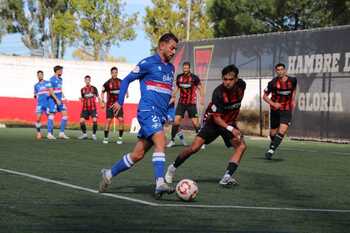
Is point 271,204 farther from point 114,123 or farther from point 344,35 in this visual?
point 114,123

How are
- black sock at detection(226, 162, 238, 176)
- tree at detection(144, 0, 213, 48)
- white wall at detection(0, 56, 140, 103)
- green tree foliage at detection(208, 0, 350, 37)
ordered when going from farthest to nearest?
tree at detection(144, 0, 213, 48) → green tree foliage at detection(208, 0, 350, 37) → white wall at detection(0, 56, 140, 103) → black sock at detection(226, 162, 238, 176)

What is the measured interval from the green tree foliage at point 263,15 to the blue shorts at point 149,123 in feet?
130

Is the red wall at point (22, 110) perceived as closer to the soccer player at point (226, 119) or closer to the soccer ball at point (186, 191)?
the soccer player at point (226, 119)

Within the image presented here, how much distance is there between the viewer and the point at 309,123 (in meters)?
26.8

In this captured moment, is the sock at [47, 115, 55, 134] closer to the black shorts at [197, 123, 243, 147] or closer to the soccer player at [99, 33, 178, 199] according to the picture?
the black shorts at [197, 123, 243, 147]

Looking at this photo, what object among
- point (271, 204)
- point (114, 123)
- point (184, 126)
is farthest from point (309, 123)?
point (271, 204)

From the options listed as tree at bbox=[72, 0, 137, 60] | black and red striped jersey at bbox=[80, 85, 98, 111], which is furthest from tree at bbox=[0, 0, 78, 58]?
black and red striped jersey at bbox=[80, 85, 98, 111]

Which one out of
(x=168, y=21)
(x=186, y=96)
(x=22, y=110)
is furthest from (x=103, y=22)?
(x=186, y=96)

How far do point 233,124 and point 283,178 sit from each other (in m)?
1.82

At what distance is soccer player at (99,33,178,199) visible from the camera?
9305 millimetres

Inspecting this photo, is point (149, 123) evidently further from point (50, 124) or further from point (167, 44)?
point (50, 124)

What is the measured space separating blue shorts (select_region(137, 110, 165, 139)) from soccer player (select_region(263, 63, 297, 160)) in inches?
297

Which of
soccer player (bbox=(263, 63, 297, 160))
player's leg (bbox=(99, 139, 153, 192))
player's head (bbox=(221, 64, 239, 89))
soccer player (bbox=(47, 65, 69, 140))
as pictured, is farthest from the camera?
soccer player (bbox=(47, 65, 69, 140))

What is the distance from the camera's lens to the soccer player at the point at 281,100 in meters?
16.7
